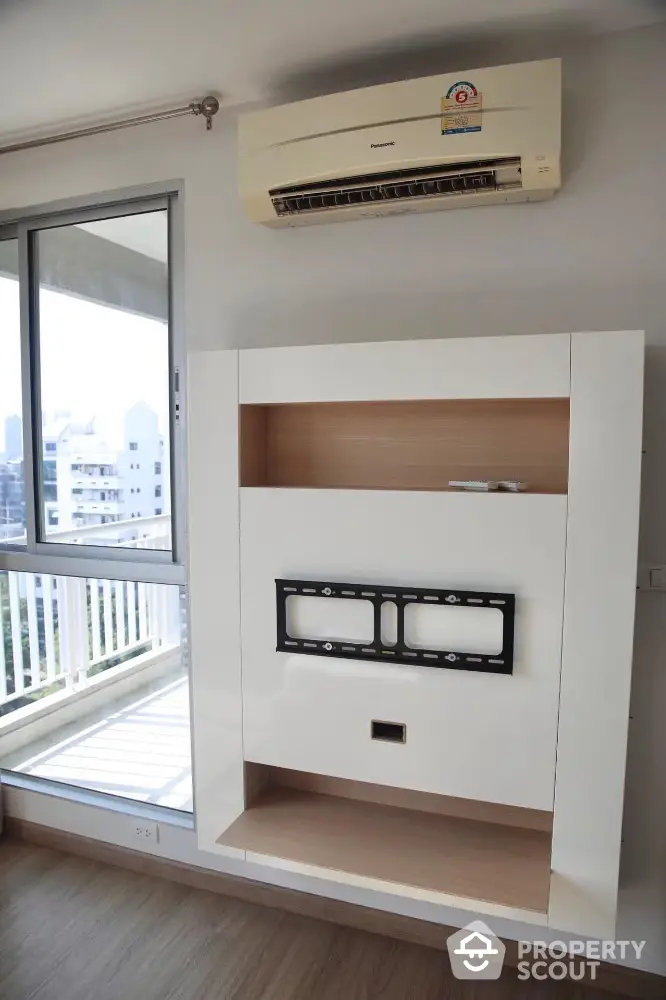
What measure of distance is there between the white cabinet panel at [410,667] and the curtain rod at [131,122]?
4.05 ft

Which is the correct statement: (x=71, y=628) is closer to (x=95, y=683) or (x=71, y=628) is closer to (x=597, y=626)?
(x=95, y=683)

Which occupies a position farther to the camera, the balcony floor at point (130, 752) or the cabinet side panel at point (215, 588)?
the balcony floor at point (130, 752)

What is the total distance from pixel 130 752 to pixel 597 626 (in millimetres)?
2161

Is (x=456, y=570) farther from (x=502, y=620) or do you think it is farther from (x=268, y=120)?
(x=268, y=120)

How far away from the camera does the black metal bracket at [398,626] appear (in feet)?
5.50

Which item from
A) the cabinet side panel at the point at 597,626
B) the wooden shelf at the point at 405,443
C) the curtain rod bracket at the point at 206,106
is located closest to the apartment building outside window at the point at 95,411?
the curtain rod bracket at the point at 206,106

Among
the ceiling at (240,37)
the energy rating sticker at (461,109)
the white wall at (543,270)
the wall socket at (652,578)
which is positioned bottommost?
the wall socket at (652,578)

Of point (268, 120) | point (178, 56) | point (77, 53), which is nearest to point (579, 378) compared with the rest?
point (268, 120)

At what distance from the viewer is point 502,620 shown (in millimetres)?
1691

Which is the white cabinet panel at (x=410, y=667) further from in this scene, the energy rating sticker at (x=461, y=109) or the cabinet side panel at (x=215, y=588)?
the energy rating sticker at (x=461, y=109)

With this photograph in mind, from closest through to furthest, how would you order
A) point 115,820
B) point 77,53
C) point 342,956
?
point 77,53 < point 342,956 < point 115,820

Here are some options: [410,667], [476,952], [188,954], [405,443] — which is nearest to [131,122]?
[405,443]

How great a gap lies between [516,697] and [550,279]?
1183 mm

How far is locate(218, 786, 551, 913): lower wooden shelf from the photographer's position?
1.64m
